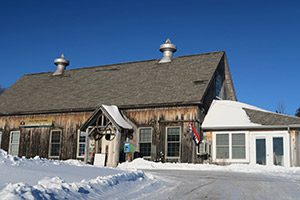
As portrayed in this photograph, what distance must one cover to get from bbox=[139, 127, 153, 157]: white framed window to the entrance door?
6145 millimetres

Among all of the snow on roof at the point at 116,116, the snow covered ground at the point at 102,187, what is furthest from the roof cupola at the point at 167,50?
the snow covered ground at the point at 102,187

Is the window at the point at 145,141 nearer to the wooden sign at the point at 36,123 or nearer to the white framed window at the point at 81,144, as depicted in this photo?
the white framed window at the point at 81,144

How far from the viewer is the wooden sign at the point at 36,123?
85.1 ft

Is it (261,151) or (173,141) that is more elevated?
(173,141)

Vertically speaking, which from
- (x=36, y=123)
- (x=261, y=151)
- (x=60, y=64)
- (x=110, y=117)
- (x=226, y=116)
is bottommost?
(x=261, y=151)

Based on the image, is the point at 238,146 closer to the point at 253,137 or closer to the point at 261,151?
the point at 253,137

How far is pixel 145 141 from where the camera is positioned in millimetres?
22781

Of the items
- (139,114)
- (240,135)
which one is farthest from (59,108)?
(240,135)

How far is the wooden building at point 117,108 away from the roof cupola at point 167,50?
0.08 metres

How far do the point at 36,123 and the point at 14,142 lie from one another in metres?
2.44

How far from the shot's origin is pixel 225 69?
28016 mm

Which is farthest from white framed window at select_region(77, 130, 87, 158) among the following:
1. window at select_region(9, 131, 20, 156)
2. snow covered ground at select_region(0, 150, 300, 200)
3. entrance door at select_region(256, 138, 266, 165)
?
snow covered ground at select_region(0, 150, 300, 200)

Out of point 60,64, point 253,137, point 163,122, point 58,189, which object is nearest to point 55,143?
point 163,122

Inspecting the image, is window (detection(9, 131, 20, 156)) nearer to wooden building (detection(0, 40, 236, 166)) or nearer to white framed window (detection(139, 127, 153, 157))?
wooden building (detection(0, 40, 236, 166))
